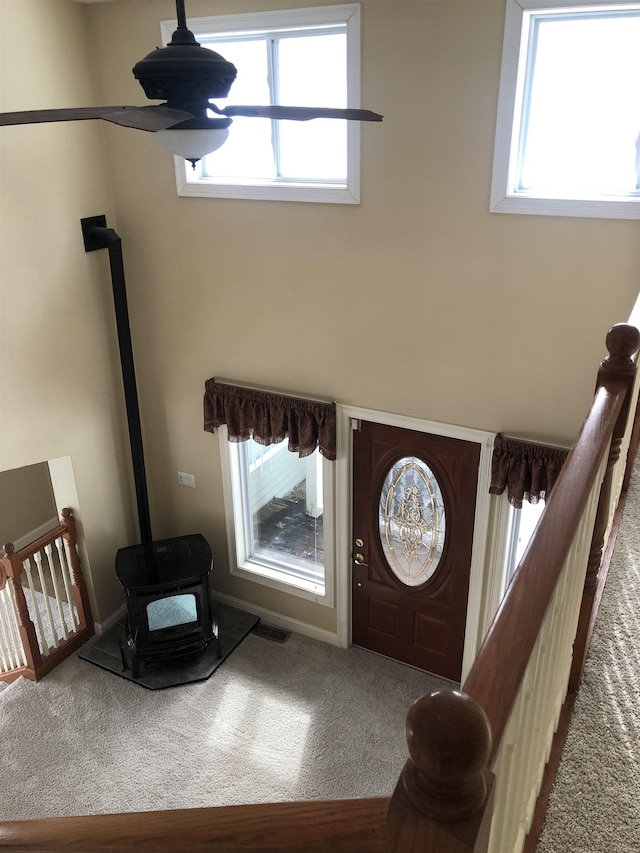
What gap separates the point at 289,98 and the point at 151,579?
3.48m

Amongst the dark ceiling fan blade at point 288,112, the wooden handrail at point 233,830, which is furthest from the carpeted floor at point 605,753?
the dark ceiling fan blade at point 288,112

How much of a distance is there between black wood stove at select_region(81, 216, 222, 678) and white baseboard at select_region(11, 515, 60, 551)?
1.97 metres

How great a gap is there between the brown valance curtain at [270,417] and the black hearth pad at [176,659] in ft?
5.41

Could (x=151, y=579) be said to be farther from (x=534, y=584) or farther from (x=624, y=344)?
(x=534, y=584)

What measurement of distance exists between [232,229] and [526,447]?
2.41 meters

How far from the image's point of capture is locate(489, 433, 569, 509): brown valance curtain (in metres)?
4.17

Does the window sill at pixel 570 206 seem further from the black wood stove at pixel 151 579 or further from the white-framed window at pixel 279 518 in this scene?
the black wood stove at pixel 151 579

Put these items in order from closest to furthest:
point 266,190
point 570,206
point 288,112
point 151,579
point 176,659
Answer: point 288,112 < point 570,206 < point 266,190 < point 151,579 < point 176,659

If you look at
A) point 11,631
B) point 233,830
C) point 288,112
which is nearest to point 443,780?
point 233,830

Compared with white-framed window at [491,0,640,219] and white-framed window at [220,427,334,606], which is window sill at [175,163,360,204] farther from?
white-framed window at [220,427,334,606]

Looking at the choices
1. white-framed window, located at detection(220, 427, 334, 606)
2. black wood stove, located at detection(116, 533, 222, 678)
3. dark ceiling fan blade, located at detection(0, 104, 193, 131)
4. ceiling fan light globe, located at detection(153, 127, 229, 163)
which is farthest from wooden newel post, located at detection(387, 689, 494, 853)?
black wood stove, located at detection(116, 533, 222, 678)

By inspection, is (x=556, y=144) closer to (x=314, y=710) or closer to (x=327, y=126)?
(x=327, y=126)

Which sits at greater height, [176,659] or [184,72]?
[184,72]

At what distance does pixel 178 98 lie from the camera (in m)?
2.11
